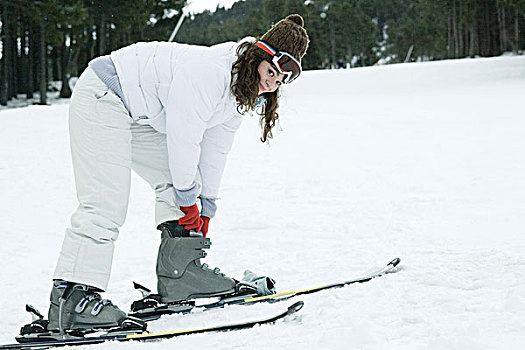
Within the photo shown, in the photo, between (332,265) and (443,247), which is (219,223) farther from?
(443,247)

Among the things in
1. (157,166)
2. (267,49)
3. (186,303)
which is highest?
(267,49)

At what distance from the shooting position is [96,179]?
254 centimetres

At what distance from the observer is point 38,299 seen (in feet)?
11.1

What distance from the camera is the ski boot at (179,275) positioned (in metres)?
2.92

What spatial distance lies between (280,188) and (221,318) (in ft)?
13.2

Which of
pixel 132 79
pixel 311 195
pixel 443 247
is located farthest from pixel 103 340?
pixel 311 195

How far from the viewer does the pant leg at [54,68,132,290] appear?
8.22 feet

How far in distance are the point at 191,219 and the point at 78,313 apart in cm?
70

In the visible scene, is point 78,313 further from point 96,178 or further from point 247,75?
point 247,75

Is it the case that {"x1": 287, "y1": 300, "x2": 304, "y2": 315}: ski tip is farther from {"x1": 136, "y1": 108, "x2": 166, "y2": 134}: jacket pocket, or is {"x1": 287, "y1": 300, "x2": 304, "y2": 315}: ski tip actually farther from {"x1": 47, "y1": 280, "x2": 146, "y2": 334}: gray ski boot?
{"x1": 136, "y1": 108, "x2": 166, "y2": 134}: jacket pocket

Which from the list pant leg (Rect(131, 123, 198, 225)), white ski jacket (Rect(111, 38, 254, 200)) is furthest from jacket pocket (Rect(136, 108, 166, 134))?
pant leg (Rect(131, 123, 198, 225))

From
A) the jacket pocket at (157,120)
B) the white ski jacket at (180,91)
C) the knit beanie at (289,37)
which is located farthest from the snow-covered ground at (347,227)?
the jacket pocket at (157,120)

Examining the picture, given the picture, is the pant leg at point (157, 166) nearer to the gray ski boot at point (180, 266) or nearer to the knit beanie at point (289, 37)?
the gray ski boot at point (180, 266)

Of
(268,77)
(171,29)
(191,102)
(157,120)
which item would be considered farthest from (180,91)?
(171,29)
